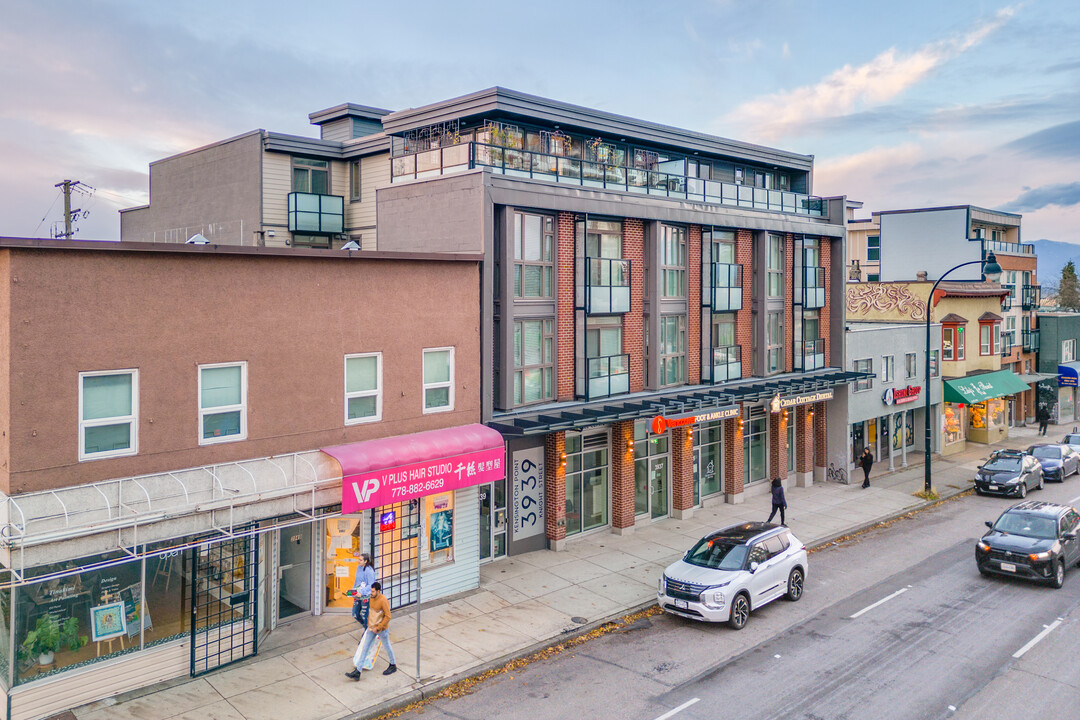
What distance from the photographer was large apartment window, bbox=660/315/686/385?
2519 centimetres

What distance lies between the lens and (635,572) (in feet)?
66.5

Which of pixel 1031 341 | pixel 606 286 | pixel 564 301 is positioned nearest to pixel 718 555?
pixel 564 301

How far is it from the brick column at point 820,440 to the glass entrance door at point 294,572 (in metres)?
22.0

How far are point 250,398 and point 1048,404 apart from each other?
50.7 m

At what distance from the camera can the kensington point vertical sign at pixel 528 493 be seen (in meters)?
21.5

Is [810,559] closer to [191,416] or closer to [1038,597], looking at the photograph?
[1038,597]

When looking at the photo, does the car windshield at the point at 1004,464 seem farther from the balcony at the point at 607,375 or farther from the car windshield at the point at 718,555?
the car windshield at the point at 718,555

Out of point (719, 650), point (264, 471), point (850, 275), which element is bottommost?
point (719, 650)

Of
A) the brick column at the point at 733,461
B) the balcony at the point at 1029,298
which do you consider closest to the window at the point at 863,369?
the brick column at the point at 733,461

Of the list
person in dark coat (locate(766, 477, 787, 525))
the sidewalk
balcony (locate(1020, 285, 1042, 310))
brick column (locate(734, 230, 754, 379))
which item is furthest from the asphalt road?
balcony (locate(1020, 285, 1042, 310))

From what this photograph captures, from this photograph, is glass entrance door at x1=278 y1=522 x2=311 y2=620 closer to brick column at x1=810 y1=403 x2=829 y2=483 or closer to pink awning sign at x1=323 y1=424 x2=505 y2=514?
pink awning sign at x1=323 y1=424 x2=505 y2=514

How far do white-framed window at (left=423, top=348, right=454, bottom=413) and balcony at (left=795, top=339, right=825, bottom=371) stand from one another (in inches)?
651

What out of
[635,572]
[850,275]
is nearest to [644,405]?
[635,572]

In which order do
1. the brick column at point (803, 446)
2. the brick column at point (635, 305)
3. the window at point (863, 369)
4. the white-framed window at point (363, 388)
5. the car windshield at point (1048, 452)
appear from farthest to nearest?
the car windshield at point (1048, 452), the window at point (863, 369), the brick column at point (803, 446), the brick column at point (635, 305), the white-framed window at point (363, 388)
